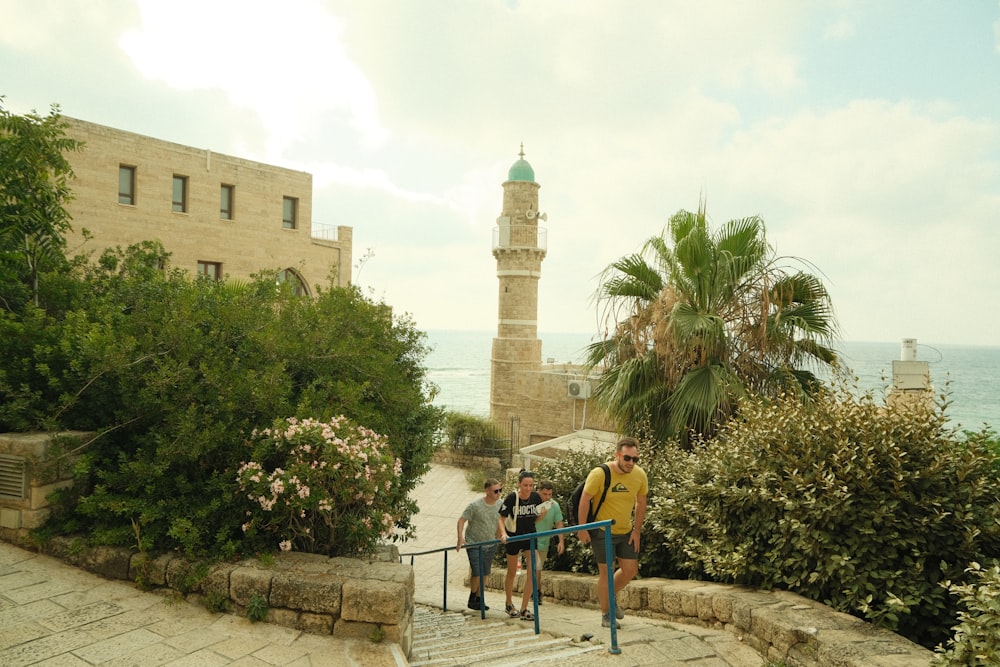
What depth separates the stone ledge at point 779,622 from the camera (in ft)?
12.0

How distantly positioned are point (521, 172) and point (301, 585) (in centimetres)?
2876

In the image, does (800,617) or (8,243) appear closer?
(800,617)

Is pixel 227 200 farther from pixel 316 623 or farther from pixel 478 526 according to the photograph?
pixel 316 623

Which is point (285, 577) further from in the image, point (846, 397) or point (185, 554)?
point (846, 397)

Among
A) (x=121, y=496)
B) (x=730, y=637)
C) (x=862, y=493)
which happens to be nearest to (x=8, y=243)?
(x=121, y=496)

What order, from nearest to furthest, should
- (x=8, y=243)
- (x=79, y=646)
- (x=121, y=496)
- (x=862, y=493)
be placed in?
(x=79, y=646)
(x=862, y=493)
(x=121, y=496)
(x=8, y=243)

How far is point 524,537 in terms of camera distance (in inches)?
221

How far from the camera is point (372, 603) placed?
4.11m

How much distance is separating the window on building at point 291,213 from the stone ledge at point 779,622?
20.9 m

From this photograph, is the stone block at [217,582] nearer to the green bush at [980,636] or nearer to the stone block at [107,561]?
the stone block at [107,561]

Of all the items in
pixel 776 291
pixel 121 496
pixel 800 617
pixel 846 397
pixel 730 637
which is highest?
pixel 776 291

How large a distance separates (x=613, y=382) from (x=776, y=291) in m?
2.41

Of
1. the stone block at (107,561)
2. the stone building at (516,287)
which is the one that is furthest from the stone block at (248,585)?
the stone building at (516,287)

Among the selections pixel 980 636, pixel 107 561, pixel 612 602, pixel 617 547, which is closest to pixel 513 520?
pixel 617 547
